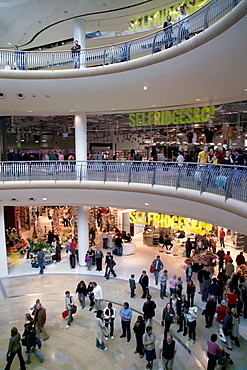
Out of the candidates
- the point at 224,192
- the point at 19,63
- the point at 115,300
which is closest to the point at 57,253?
the point at 115,300

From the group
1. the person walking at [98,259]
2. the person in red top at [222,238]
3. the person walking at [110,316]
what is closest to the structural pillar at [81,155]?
the person walking at [98,259]

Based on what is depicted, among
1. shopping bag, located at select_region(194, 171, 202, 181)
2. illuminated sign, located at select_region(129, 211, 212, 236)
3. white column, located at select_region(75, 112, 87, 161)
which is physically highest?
white column, located at select_region(75, 112, 87, 161)

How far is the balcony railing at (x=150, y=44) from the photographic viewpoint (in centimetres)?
895

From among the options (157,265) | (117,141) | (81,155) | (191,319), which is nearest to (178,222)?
(157,265)

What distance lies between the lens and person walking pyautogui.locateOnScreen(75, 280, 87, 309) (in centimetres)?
1223

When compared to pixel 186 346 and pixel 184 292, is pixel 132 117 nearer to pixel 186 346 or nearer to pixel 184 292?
pixel 184 292

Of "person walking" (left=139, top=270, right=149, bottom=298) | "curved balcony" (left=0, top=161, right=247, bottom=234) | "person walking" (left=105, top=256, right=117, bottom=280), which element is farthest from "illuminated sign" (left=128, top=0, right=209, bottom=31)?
"person walking" (left=105, top=256, right=117, bottom=280)

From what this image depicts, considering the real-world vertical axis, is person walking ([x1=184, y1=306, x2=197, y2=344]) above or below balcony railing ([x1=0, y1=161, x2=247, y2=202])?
below

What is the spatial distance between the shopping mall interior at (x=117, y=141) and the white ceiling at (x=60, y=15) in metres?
0.09

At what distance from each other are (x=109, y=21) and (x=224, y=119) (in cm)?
812

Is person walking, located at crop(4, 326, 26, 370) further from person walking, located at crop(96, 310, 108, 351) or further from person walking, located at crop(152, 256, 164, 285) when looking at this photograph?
person walking, located at crop(152, 256, 164, 285)

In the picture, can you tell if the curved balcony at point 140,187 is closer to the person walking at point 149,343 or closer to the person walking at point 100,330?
the person walking at point 149,343

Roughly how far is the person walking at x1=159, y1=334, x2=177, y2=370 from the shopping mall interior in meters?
0.73

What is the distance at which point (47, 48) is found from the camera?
1941 centimetres
